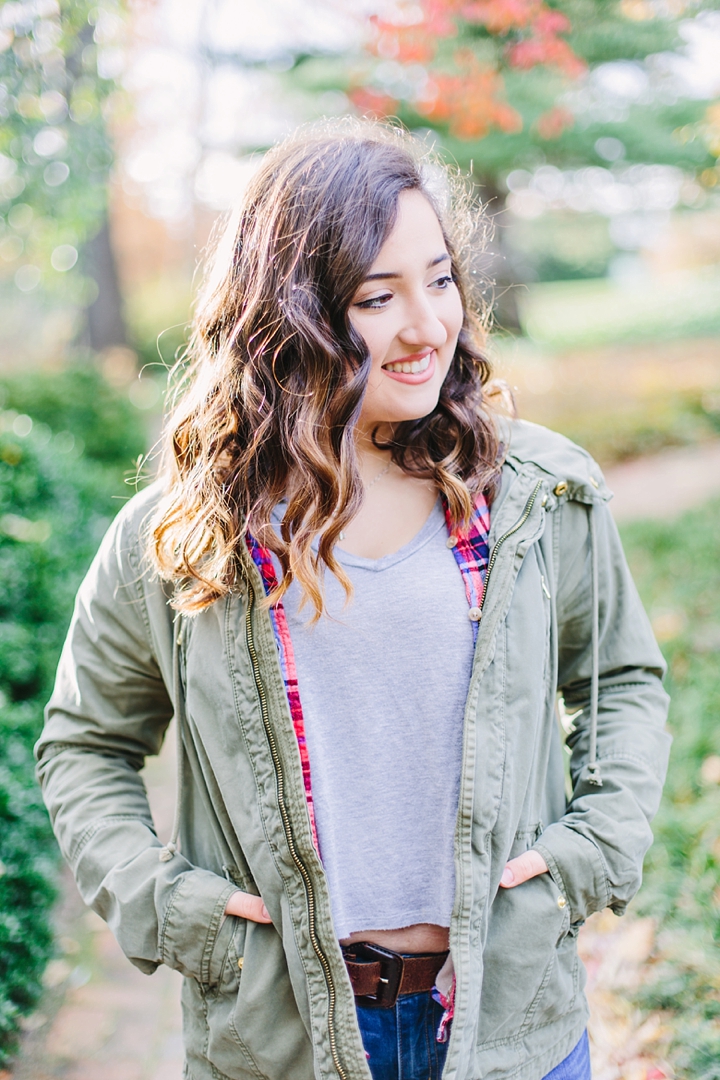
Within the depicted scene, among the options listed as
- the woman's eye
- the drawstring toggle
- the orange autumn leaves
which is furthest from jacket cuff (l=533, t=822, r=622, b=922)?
the orange autumn leaves

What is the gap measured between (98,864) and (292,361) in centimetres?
106

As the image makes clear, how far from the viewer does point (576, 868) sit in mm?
1656

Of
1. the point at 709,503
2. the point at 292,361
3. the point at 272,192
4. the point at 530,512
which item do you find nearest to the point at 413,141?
the point at 272,192

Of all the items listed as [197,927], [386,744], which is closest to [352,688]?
[386,744]

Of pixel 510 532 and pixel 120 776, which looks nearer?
pixel 510 532

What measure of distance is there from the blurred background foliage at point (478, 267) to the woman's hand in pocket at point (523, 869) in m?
1.13

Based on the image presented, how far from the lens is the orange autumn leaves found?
721 centimetres

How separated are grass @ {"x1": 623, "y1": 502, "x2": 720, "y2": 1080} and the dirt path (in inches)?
3.8

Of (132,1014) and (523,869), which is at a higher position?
(523,869)

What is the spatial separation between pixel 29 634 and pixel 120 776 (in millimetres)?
2353

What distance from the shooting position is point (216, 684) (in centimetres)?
162

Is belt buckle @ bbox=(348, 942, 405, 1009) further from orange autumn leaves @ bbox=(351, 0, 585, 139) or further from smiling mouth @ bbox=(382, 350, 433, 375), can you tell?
orange autumn leaves @ bbox=(351, 0, 585, 139)

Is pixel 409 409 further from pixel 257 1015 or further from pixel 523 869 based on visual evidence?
pixel 257 1015

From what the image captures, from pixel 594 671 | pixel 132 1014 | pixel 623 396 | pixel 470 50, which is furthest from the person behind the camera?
pixel 623 396
